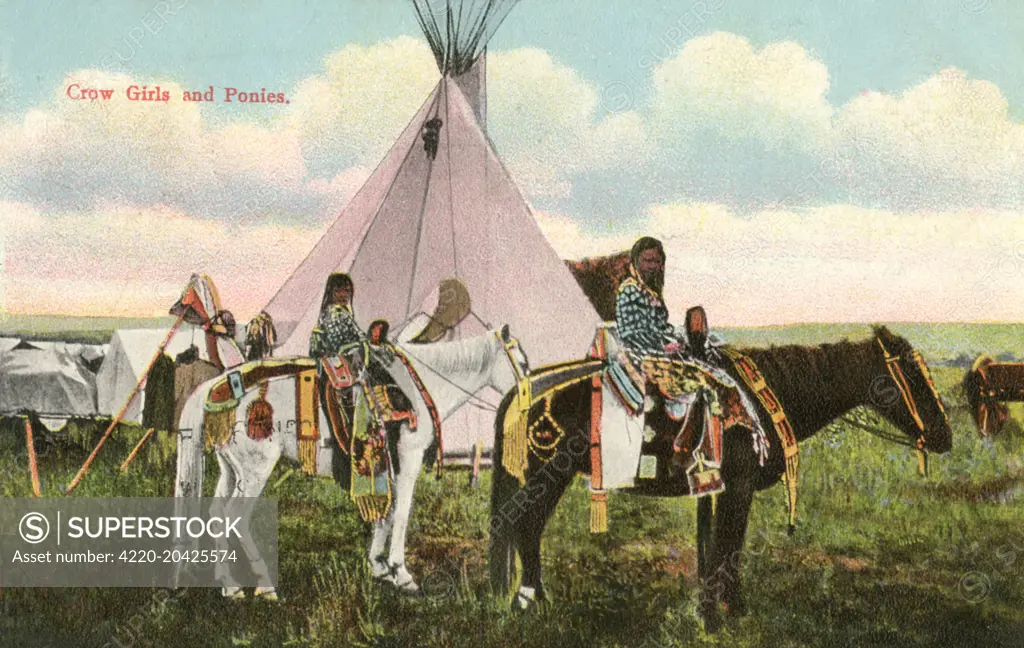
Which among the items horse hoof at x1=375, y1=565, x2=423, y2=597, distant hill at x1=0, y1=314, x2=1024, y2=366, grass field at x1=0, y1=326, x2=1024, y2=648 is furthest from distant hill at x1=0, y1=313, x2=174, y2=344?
horse hoof at x1=375, y1=565, x2=423, y2=597

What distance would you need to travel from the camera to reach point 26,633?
4.84 metres

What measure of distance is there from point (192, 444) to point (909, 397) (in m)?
3.80

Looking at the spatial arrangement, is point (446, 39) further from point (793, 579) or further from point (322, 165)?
point (793, 579)

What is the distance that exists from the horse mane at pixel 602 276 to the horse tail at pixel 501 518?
972 mm

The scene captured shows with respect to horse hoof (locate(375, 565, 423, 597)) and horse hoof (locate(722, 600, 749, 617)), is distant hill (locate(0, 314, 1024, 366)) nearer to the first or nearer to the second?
horse hoof (locate(722, 600, 749, 617))

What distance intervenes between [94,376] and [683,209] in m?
3.63

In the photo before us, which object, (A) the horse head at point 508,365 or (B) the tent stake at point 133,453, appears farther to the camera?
(B) the tent stake at point 133,453

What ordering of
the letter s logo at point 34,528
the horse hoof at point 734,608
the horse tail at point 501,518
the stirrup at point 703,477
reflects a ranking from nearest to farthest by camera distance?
1. the stirrup at point 703,477
2. the horse tail at point 501,518
3. the horse hoof at point 734,608
4. the letter s logo at point 34,528

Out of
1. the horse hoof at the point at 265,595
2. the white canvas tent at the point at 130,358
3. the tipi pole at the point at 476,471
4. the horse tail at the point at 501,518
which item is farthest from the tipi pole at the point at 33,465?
the horse tail at the point at 501,518

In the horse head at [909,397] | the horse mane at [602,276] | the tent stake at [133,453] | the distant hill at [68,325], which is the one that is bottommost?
the tent stake at [133,453]

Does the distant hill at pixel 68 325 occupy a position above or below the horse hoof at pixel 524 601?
above

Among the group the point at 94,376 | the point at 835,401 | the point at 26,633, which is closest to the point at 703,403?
the point at 835,401

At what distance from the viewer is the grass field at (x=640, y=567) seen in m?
4.70

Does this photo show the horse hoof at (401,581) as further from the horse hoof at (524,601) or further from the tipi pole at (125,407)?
the tipi pole at (125,407)
